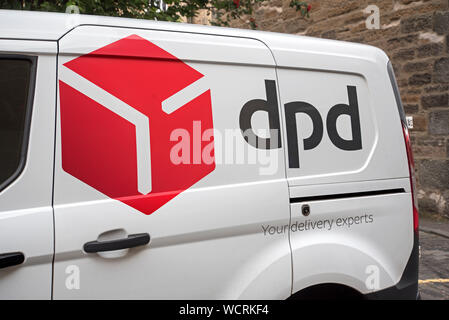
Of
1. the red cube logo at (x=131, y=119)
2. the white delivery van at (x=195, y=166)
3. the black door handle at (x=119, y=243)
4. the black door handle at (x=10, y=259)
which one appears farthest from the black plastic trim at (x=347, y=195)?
the black door handle at (x=10, y=259)

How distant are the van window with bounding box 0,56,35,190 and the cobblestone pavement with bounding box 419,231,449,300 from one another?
360cm

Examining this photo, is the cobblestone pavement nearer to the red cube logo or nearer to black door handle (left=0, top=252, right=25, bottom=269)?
the red cube logo

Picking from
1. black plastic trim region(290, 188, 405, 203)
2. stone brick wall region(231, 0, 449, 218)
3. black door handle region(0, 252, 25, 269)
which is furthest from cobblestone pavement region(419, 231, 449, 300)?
black door handle region(0, 252, 25, 269)

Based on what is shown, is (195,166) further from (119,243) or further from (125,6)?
(125,6)

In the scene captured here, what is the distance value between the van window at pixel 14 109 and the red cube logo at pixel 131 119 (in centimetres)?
13

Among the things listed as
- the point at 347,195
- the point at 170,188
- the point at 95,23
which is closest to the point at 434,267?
the point at 347,195

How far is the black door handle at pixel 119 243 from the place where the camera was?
163 cm

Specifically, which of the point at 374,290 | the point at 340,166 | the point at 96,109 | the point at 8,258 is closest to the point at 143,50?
the point at 96,109

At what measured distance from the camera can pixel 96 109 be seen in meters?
1.70

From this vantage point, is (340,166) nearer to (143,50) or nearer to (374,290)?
(374,290)

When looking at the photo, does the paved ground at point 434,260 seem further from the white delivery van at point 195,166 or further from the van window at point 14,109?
the van window at point 14,109

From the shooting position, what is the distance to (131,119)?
5.72 ft

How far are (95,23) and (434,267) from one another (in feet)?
14.6

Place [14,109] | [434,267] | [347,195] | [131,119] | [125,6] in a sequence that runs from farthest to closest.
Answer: [434,267], [125,6], [347,195], [131,119], [14,109]
